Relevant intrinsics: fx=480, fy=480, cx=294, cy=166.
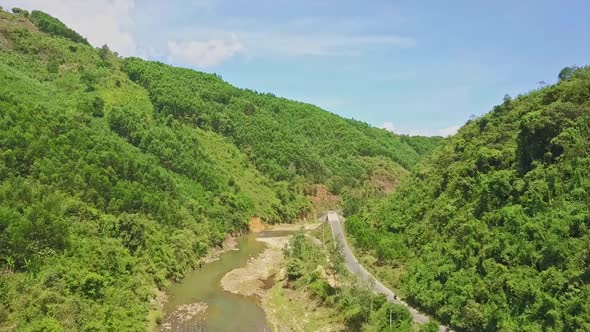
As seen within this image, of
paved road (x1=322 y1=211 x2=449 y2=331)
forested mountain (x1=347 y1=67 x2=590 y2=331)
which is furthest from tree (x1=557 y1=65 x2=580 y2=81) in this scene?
paved road (x1=322 y1=211 x2=449 y2=331)

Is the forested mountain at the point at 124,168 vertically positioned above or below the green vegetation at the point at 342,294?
above

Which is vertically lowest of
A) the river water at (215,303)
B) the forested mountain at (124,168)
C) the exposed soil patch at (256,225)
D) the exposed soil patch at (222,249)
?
the river water at (215,303)

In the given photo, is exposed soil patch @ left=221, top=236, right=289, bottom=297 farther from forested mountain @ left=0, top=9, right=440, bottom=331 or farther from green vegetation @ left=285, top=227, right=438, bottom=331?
forested mountain @ left=0, top=9, right=440, bottom=331

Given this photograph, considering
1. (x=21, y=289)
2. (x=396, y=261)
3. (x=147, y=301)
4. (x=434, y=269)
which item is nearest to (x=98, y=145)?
(x=147, y=301)

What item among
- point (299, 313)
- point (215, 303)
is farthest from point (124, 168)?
point (299, 313)

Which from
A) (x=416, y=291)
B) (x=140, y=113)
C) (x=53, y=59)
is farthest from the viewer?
(x=53, y=59)

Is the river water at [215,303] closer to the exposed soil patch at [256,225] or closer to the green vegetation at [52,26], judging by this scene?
the exposed soil patch at [256,225]

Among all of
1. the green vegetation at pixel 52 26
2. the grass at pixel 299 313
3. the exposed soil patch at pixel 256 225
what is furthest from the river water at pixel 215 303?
the green vegetation at pixel 52 26

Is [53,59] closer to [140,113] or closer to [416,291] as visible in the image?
[140,113]
